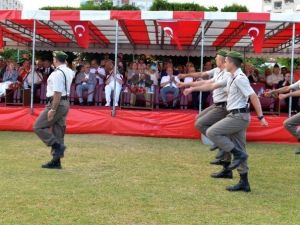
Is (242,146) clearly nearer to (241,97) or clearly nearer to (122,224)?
(241,97)

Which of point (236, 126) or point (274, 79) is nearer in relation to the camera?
point (236, 126)

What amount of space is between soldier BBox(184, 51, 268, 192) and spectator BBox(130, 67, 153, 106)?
5.61 metres

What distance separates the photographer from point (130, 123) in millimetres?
10578

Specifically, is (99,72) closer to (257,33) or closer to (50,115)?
(257,33)

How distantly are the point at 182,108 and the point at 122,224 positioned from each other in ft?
25.6

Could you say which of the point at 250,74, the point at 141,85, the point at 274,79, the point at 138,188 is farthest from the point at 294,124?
the point at 274,79

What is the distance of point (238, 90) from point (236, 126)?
427 millimetres

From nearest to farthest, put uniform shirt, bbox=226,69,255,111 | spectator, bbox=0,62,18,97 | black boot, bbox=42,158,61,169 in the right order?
uniform shirt, bbox=226,69,255,111, black boot, bbox=42,158,61,169, spectator, bbox=0,62,18,97

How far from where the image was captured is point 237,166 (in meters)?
5.93

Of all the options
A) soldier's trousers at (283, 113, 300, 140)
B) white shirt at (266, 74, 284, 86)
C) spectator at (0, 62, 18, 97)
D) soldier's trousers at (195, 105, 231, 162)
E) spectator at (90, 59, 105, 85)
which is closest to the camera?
soldier's trousers at (195, 105, 231, 162)

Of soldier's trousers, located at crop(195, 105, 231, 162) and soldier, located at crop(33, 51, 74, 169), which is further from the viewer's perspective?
soldier's trousers, located at crop(195, 105, 231, 162)

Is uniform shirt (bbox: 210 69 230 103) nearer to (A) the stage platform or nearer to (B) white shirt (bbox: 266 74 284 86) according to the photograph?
(A) the stage platform

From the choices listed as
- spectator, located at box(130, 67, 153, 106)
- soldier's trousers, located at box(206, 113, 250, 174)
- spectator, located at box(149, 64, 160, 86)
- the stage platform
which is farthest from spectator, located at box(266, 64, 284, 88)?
soldier's trousers, located at box(206, 113, 250, 174)

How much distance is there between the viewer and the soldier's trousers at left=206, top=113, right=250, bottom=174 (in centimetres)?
602
